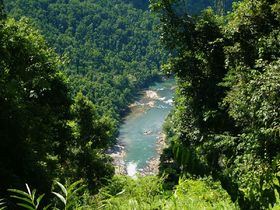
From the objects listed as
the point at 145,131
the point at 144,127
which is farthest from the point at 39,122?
the point at 144,127

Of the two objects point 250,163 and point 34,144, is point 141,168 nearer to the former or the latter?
point 34,144

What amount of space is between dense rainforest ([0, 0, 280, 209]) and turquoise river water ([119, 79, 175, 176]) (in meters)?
38.9

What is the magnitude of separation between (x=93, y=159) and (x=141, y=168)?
4028 cm

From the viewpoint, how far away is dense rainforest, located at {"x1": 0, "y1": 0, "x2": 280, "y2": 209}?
4.19 meters

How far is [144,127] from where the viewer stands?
83.1 metres

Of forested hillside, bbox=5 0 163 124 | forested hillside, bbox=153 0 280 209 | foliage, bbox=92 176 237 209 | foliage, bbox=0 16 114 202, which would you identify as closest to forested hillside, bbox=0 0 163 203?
foliage, bbox=0 16 114 202

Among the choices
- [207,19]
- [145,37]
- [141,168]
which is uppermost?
[207,19]

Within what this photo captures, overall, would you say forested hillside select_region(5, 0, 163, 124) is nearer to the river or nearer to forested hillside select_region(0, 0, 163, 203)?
the river

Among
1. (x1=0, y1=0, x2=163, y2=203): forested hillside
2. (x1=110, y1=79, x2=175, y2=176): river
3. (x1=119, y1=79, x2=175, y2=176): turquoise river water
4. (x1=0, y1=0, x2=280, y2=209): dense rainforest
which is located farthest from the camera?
(x1=119, y1=79, x2=175, y2=176): turquoise river water

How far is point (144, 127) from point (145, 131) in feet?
8.88

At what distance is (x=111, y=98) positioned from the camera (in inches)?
3937

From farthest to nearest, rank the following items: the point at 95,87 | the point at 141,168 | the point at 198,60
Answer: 1. the point at 95,87
2. the point at 141,168
3. the point at 198,60

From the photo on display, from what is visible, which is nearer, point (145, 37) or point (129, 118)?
point (129, 118)

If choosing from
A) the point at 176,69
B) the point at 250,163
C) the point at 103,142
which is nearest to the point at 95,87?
the point at 103,142
